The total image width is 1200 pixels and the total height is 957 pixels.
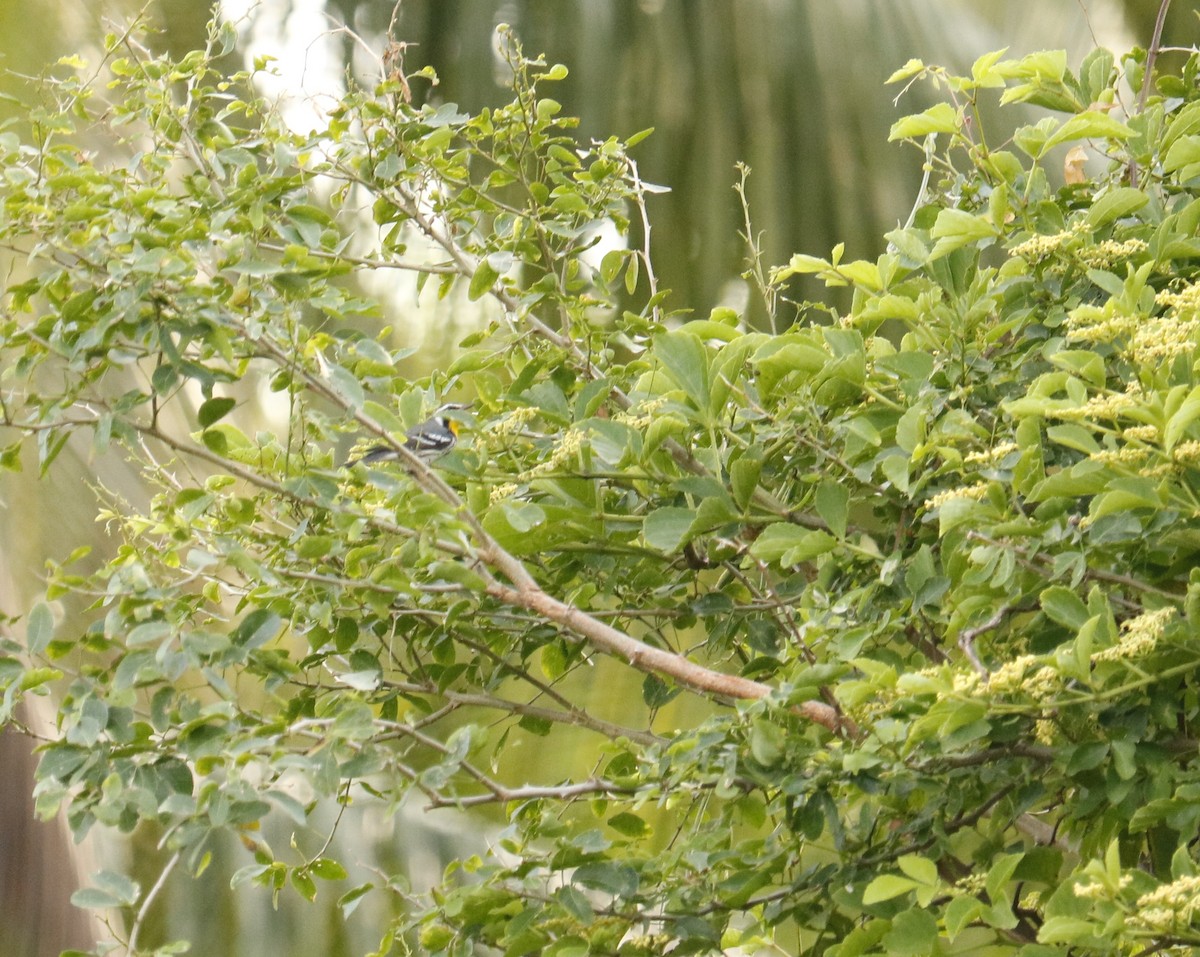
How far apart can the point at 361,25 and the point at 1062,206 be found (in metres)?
1.56

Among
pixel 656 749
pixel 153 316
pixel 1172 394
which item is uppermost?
pixel 153 316

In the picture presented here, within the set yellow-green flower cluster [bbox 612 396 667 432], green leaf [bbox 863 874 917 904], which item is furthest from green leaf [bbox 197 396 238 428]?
green leaf [bbox 863 874 917 904]

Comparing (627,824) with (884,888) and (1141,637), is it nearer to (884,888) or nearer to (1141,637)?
(884,888)

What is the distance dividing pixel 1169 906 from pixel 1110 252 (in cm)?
45

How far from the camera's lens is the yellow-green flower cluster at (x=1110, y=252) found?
816mm

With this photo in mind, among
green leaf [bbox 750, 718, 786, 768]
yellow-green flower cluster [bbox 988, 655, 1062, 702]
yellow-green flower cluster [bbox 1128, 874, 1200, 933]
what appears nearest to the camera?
yellow-green flower cluster [bbox 1128, 874, 1200, 933]

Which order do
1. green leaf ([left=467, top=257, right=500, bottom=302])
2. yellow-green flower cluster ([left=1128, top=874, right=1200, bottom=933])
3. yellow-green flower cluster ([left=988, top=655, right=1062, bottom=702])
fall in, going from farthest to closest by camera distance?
green leaf ([left=467, top=257, right=500, bottom=302])
yellow-green flower cluster ([left=988, top=655, right=1062, bottom=702])
yellow-green flower cluster ([left=1128, top=874, right=1200, bottom=933])

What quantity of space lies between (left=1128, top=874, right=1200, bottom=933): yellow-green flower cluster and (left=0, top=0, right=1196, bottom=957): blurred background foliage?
5.07 feet

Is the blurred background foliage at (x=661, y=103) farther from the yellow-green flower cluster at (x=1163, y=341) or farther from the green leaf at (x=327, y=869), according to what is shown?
the yellow-green flower cluster at (x=1163, y=341)

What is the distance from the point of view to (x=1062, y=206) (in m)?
1.01

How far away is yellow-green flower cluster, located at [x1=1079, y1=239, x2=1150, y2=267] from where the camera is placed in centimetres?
82

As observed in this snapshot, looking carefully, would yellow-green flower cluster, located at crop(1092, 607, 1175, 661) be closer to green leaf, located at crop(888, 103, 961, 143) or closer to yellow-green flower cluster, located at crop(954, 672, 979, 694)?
yellow-green flower cluster, located at crop(954, 672, 979, 694)

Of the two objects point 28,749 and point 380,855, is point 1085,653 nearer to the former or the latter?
point 380,855

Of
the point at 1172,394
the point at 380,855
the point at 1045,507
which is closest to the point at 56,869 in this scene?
the point at 380,855
